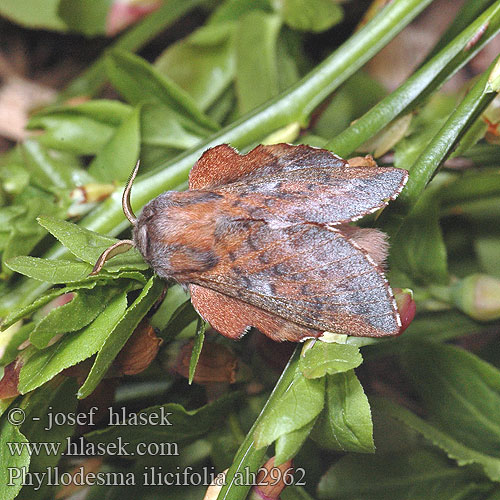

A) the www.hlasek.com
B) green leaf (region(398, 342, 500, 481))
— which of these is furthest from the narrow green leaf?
the www.hlasek.com

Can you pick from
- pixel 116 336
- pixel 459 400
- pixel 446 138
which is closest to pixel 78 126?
pixel 116 336

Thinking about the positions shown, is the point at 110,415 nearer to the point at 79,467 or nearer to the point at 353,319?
the point at 79,467

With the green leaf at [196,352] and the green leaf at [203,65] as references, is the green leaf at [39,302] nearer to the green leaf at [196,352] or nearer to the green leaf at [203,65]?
the green leaf at [196,352]

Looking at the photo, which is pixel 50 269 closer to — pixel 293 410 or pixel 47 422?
pixel 47 422

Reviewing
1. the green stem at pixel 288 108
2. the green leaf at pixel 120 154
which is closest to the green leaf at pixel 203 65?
the green leaf at pixel 120 154

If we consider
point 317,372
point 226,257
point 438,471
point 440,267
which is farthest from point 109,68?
point 438,471
